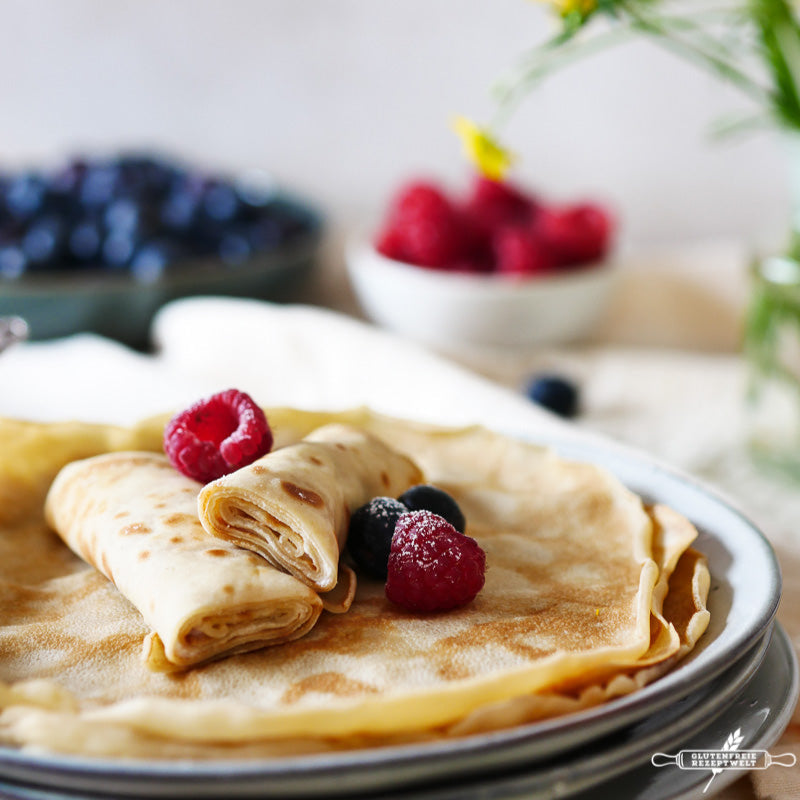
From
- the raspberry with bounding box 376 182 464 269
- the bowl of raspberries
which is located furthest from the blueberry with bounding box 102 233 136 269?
the raspberry with bounding box 376 182 464 269

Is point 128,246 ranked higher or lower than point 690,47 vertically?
lower

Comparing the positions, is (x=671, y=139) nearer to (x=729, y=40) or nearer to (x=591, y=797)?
(x=729, y=40)

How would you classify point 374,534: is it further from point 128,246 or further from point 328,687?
point 128,246

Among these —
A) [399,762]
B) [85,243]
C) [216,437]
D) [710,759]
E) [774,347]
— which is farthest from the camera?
[85,243]

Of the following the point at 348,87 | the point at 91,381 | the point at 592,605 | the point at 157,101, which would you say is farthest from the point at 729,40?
the point at 157,101

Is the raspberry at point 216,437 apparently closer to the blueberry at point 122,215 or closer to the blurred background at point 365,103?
the blueberry at point 122,215

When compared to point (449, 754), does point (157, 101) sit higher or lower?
higher

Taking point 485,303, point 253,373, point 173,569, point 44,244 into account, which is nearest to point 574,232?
point 485,303
